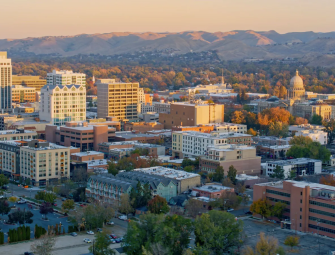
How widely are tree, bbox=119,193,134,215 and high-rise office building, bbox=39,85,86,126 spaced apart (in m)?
27.4

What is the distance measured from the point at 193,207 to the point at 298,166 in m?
13.1

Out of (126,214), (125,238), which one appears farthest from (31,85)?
(125,238)

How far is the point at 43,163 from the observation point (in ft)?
135

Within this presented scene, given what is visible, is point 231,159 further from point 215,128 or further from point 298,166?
point 215,128

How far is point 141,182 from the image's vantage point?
36.3 m

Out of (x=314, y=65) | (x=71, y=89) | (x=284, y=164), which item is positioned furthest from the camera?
(x=314, y=65)

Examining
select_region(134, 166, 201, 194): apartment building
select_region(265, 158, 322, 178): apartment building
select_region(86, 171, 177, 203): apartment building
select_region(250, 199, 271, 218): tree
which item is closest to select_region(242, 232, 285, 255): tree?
select_region(250, 199, 271, 218): tree

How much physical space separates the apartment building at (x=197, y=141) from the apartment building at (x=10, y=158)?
1211 cm

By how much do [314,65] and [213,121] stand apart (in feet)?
342

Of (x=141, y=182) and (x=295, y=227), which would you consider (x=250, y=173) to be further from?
(x=295, y=227)

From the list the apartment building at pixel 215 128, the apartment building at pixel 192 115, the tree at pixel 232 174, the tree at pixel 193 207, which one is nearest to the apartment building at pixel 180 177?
the tree at pixel 232 174

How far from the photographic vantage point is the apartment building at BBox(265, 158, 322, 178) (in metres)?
42.9

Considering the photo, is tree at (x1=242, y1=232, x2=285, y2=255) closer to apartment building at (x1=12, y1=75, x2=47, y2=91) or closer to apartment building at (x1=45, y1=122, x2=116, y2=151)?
apartment building at (x1=45, y1=122, x2=116, y2=151)

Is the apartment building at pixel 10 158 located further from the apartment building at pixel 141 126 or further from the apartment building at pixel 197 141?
the apartment building at pixel 141 126
